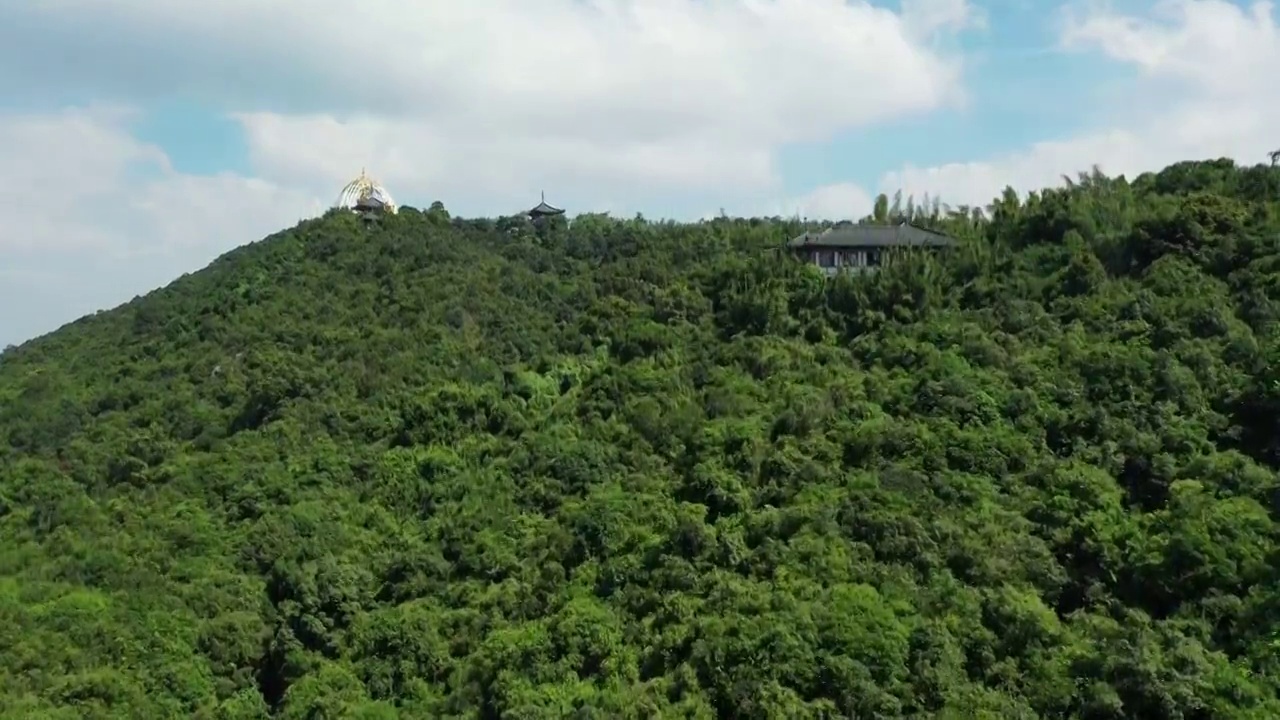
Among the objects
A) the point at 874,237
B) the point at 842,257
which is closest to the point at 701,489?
the point at 842,257

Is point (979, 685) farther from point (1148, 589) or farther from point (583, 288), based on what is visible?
point (583, 288)

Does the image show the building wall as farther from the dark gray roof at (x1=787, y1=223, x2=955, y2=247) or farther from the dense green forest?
Result: the dense green forest

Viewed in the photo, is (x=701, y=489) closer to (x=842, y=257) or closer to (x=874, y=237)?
(x=842, y=257)

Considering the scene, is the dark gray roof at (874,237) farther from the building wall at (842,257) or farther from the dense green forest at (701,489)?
the dense green forest at (701,489)

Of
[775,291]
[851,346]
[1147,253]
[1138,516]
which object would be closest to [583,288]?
[775,291]

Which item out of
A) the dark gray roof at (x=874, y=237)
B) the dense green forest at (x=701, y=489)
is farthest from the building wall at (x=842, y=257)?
the dense green forest at (x=701, y=489)

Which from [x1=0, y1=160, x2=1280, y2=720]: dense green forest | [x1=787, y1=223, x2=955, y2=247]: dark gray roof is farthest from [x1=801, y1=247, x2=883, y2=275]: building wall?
[x1=0, y1=160, x2=1280, y2=720]: dense green forest
